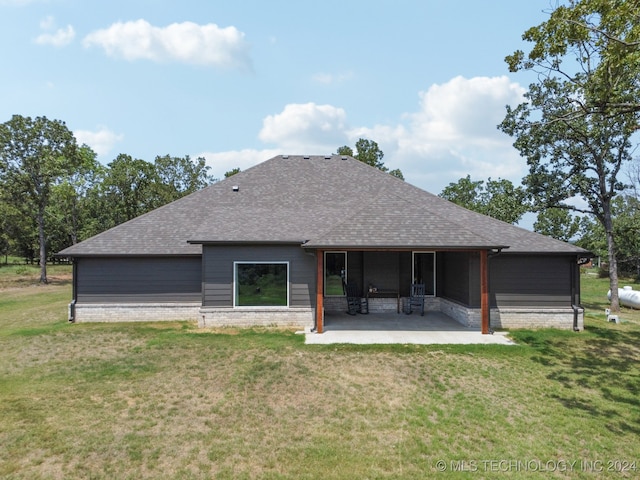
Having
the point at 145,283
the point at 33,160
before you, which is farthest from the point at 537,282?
the point at 33,160

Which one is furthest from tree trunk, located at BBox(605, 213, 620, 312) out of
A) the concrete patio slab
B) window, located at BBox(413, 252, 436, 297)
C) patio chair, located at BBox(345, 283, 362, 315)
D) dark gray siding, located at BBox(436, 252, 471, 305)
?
patio chair, located at BBox(345, 283, 362, 315)

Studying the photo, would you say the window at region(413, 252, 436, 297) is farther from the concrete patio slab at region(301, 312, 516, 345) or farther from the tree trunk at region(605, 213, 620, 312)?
the tree trunk at region(605, 213, 620, 312)

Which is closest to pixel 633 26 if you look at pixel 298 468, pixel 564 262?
pixel 564 262

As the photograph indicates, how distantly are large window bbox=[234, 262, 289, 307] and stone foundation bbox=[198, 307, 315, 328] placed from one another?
0.22 m

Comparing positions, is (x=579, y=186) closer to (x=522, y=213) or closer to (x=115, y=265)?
(x=522, y=213)

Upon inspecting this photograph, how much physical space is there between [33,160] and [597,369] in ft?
109

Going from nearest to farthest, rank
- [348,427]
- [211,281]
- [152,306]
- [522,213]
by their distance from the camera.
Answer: [348,427]
[211,281]
[152,306]
[522,213]

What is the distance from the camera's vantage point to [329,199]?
14.2 meters

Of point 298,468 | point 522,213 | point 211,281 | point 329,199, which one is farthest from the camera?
point 522,213

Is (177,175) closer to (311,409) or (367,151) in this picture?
(367,151)

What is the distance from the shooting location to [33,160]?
25391mm

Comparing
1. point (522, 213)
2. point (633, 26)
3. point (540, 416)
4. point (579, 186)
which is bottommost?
point (540, 416)

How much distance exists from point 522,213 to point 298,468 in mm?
17077

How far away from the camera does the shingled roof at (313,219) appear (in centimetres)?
1039
